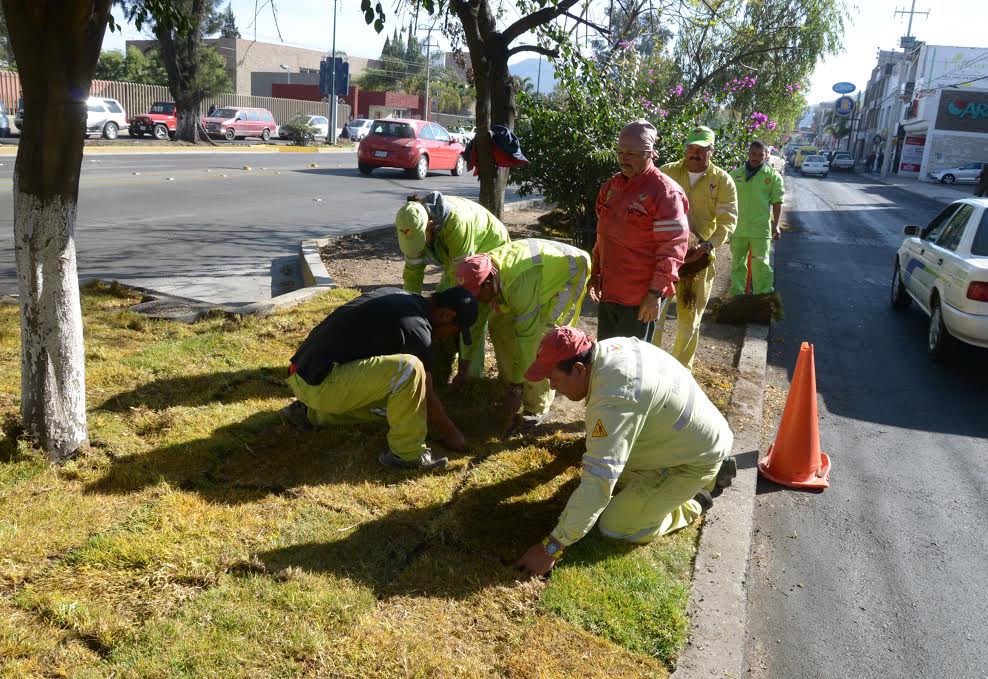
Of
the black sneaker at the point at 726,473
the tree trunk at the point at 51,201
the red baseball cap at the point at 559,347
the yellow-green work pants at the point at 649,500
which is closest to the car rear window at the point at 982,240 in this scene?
the black sneaker at the point at 726,473

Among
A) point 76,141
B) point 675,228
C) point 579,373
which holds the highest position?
point 76,141

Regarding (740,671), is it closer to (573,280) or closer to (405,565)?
(405,565)

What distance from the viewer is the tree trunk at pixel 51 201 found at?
142 inches

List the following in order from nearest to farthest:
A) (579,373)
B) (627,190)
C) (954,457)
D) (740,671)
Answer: (740,671)
(579,373)
(627,190)
(954,457)

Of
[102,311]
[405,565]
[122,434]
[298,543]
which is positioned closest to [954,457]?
[405,565]

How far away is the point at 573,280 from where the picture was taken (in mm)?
4773

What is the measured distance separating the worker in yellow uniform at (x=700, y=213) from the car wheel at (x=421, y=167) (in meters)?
18.0

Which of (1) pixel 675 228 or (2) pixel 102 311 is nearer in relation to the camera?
(1) pixel 675 228

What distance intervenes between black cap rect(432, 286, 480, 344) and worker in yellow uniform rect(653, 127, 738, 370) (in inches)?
74.5

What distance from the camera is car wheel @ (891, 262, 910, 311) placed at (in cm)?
929

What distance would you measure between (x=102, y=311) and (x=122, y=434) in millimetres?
2897

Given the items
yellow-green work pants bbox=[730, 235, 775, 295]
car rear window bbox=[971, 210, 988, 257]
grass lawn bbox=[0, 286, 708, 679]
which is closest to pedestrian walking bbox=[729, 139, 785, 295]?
yellow-green work pants bbox=[730, 235, 775, 295]

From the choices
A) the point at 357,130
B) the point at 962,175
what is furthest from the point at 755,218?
the point at 962,175

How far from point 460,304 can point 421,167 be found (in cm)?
1997
